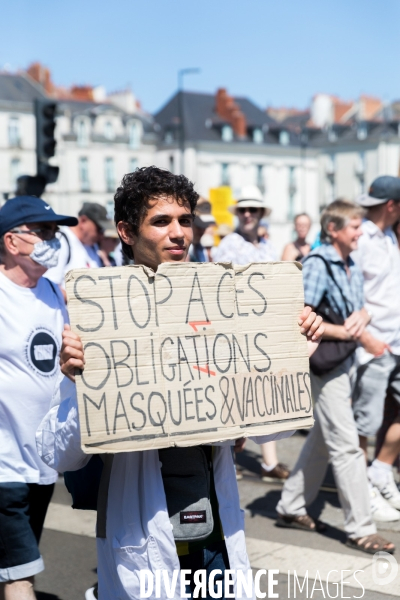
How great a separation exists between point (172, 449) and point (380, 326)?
3.73 metres

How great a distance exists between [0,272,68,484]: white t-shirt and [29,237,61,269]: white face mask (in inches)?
10.3

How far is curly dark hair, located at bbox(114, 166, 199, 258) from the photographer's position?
306 centimetres

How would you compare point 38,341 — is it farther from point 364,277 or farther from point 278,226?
point 278,226

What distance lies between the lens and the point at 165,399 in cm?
285

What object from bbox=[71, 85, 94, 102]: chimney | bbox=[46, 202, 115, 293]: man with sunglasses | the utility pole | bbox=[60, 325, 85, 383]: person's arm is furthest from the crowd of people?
bbox=[71, 85, 94, 102]: chimney

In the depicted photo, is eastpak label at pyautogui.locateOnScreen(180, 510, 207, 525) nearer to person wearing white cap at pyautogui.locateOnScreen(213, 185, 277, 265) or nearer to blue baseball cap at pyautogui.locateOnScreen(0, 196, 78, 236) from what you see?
blue baseball cap at pyautogui.locateOnScreen(0, 196, 78, 236)

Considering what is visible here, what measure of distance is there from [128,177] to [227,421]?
889 millimetres

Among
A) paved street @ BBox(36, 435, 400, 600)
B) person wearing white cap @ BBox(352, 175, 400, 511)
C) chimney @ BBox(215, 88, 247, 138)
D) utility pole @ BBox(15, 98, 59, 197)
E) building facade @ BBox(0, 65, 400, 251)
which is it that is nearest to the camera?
paved street @ BBox(36, 435, 400, 600)

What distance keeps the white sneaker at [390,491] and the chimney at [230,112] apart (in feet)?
219

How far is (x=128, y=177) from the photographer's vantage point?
124 inches

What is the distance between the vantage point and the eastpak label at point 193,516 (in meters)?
2.91

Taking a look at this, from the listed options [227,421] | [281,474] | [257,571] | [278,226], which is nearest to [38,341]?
[227,421]

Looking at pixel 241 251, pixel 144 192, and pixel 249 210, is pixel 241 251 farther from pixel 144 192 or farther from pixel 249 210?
pixel 144 192

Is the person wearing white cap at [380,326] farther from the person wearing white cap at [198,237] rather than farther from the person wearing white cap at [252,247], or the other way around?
the person wearing white cap at [198,237]
